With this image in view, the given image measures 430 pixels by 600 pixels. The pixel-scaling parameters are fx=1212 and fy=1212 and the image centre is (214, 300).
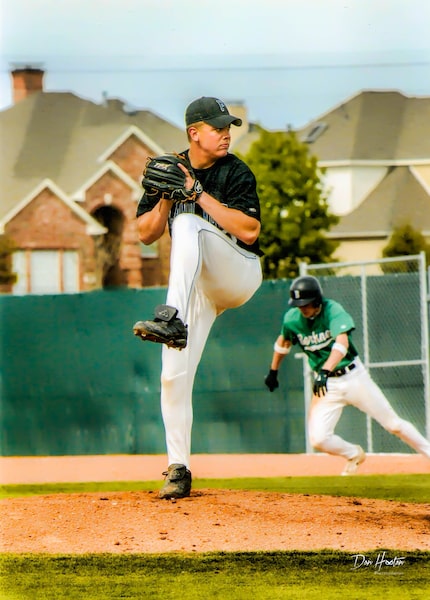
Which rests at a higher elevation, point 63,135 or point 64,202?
point 63,135

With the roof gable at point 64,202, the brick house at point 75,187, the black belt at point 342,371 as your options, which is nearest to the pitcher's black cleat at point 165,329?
the black belt at point 342,371

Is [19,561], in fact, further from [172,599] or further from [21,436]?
[21,436]

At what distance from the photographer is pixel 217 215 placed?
18.3 feet

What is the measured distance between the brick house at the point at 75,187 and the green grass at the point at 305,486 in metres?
24.3

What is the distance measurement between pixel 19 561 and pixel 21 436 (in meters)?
10.7

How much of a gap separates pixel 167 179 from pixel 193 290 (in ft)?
1.89

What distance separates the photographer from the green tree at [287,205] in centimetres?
3269

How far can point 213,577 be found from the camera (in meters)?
4.67

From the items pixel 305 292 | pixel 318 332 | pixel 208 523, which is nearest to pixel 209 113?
pixel 208 523

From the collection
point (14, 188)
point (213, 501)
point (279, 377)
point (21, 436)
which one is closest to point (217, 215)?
point (213, 501)

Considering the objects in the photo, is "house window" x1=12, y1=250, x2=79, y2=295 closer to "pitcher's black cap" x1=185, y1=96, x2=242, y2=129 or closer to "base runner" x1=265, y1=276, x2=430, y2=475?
"base runner" x1=265, y1=276, x2=430, y2=475

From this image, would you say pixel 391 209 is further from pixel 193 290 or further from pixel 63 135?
pixel 193 290

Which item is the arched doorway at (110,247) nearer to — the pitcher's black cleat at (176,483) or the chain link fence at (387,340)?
the chain link fence at (387,340)

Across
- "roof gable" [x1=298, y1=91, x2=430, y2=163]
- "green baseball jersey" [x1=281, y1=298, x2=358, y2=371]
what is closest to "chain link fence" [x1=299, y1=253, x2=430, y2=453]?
"green baseball jersey" [x1=281, y1=298, x2=358, y2=371]
